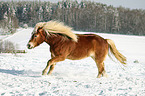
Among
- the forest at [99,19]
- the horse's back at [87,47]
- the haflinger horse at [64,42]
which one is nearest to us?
the haflinger horse at [64,42]

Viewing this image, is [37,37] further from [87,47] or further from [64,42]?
[87,47]

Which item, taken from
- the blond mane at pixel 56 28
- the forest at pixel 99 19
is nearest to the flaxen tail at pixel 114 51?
the blond mane at pixel 56 28

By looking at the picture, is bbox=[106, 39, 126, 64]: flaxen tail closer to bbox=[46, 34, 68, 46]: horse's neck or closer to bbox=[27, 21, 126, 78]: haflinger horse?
bbox=[27, 21, 126, 78]: haflinger horse

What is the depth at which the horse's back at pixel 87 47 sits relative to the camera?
5664 millimetres

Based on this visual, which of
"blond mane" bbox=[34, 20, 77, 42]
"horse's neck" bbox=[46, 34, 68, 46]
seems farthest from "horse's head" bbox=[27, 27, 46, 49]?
"horse's neck" bbox=[46, 34, 68, 46]

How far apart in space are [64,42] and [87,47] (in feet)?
2.58

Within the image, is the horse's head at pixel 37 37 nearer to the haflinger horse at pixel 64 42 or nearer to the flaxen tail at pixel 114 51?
the haflinger horse at pixel 64 42

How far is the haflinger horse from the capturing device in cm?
553

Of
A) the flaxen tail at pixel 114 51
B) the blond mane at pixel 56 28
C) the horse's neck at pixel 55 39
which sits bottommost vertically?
the flaxen tail at pixel 114 51

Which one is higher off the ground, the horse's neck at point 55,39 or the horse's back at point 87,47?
the horse's neck at point 55,39

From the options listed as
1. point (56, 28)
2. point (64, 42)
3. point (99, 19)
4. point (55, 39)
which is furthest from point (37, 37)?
point (99, 19)

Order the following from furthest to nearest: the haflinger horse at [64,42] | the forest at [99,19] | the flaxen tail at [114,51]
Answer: the forest at [99,19]
the flaxen tail at [114,51]
the haflinger horse at [64,42]

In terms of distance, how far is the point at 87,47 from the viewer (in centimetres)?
571

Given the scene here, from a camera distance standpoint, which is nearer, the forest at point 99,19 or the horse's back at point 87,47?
the horse's back at point 87,47
